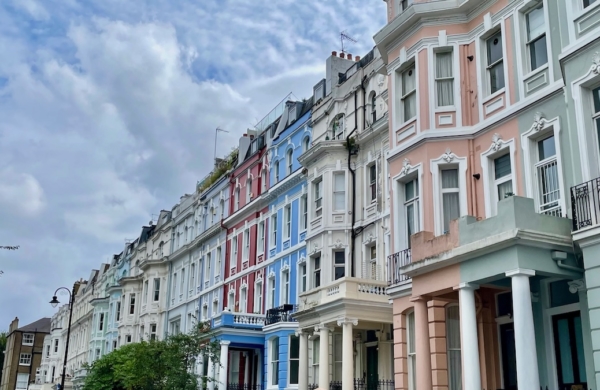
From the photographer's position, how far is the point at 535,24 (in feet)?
52.6

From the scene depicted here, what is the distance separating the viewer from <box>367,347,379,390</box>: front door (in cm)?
2336

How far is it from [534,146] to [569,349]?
4481mm

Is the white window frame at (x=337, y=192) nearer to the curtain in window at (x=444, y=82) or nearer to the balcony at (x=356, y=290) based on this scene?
the balcony at (x=356, y=290)

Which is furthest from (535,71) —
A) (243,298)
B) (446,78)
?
(243,298)

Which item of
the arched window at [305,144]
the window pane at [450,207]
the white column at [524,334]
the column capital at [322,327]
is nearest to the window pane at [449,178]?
the window pane at [450,207]

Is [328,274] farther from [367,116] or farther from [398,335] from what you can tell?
[398,335]

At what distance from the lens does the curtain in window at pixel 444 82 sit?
58.6 ft

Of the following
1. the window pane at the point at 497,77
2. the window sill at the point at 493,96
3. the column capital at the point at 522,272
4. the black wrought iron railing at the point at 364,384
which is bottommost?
the black wrought iron railing at the point at 364,384

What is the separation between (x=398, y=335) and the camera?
58.6ft

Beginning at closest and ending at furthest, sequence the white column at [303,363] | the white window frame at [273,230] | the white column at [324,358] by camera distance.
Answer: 1. the white column at [324,358]
2. the white column at [303,363]
3. the white window frame at [273,230]

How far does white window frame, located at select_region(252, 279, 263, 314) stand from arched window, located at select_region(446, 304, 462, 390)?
57.1 ft

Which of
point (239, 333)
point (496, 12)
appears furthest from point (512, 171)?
point (239, 333)

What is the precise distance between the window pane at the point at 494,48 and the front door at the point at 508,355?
645 cm

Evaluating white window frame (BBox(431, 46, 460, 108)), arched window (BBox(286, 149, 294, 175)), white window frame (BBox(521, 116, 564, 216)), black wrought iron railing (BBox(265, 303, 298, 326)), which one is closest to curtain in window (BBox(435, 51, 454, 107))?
white window frame (BBox(431, 46, 460, 108))
